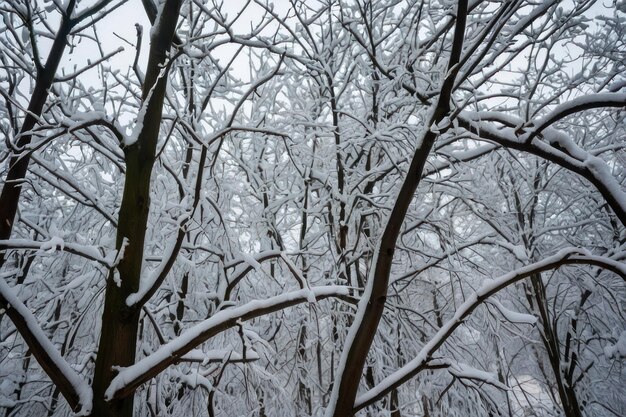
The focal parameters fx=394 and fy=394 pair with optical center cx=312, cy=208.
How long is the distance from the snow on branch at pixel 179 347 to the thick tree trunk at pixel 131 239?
0.10 meters

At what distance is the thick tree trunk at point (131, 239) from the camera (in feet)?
6.74

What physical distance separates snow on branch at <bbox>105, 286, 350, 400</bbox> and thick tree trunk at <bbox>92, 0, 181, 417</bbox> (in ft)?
0.32

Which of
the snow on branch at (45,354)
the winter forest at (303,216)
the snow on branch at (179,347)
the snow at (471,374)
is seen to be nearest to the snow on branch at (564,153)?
the winter forest at (303,216)

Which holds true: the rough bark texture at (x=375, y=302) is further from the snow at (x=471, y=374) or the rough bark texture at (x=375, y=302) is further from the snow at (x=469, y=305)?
the snow at (x=471, y=374)

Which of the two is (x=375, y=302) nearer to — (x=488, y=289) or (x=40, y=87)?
(x=488, y=289)

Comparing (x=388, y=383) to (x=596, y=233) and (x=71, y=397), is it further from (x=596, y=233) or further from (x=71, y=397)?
(x=596, y=233)

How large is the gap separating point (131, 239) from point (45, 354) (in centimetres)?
70

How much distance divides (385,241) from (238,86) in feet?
11.3

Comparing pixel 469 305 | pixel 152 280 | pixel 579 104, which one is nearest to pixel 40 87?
pixel 152 280

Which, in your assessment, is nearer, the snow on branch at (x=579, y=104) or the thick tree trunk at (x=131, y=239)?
the snow on branch at (x=579, y=104)

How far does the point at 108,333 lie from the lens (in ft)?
7.03

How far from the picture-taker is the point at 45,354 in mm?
1944

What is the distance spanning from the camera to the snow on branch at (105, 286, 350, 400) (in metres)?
1.93

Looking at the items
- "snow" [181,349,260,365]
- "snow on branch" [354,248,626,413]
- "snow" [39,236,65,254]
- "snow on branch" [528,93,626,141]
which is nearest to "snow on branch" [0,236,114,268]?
"snow" [39,236,65,254]
